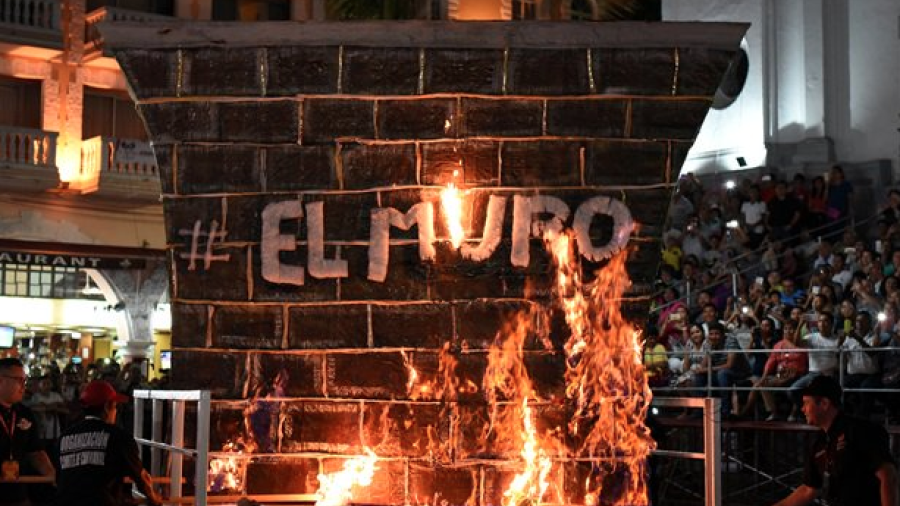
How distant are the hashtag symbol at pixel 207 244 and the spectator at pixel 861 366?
27.4 feet

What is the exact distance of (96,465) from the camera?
26.3 feet

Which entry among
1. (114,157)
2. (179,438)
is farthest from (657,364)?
(114,157)

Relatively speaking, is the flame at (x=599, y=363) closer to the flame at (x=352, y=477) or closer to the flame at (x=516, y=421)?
the flame at (x=516, y=421)

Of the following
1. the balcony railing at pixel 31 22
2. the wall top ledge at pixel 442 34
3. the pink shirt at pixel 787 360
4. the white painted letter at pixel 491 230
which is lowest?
the pink shirt at pixel 787 360

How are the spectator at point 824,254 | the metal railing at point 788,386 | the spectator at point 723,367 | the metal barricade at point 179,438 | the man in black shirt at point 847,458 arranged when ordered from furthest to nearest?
1. the spectator at point 824,254
2. the spectator at point 723,367
3. the metal railing at point 788,386
4. the man in black shirt at point 847,458
5. the metal barricade at point 179,438

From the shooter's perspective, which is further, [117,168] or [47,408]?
[117,168]

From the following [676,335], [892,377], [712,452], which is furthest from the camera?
[676,335]

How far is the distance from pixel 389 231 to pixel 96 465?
2.11 m

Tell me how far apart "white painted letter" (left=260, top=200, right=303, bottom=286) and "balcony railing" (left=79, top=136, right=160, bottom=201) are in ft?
63.1

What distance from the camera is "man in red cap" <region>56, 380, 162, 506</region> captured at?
804 cm

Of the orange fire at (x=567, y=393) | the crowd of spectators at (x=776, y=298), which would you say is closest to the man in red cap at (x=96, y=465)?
the orange fire at (x=567, y=393)

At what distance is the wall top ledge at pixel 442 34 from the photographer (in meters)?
7.38

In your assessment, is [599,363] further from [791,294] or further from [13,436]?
[791,294]

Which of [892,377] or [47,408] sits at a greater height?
[892,377]
